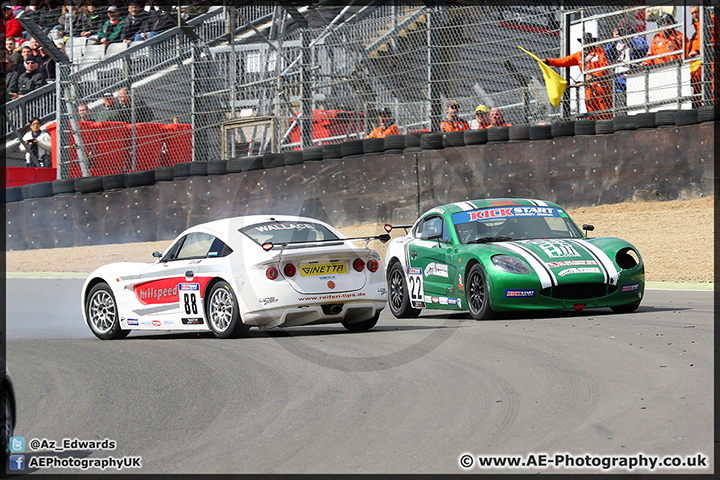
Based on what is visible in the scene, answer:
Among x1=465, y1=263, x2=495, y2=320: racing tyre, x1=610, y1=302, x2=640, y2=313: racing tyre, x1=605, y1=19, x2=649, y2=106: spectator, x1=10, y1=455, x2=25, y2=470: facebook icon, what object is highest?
x1=605, y1=19, x2=649, y2=106: spectator

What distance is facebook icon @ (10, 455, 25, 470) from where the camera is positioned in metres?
4.72

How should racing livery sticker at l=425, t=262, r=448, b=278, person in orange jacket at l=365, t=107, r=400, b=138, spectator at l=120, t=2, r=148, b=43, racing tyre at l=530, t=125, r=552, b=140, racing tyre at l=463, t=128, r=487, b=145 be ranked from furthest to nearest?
spectator at l=120, t=2, r=148, b=43
person in orange jacket at l=365, t=107, r=400, b=138
racing tyre at l=463, t=128, r=487, b=145
racing tyre at l=530, t=125, r=552, b=140
racing livery sticker at l=425, t=262, r=448, b=278

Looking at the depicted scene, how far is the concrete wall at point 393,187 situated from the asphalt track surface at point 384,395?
21.2ft

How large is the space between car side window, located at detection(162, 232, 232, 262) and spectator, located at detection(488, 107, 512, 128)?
332 inches

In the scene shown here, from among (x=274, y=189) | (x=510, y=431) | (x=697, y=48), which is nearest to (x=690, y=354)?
(x=510, y=431)

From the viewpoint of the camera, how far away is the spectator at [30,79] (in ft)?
84.9

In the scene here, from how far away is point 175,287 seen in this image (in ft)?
32.0

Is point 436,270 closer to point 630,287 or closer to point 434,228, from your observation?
point 434,228

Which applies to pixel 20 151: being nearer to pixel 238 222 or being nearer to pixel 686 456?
pixel 238 222

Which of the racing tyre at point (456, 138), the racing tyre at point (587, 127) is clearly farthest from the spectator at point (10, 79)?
the racing tyre at point (587, 127)

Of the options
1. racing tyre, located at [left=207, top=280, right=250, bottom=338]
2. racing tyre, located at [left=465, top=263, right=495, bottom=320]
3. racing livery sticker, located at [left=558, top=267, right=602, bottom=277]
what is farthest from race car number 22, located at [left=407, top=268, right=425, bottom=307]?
racing tyre, located at [left=207, top=280, right=250, bottom=338]

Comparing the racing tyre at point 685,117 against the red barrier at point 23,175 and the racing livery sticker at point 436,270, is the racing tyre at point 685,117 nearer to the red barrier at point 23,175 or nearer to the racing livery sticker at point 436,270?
the racing livery sticker at point 436,270

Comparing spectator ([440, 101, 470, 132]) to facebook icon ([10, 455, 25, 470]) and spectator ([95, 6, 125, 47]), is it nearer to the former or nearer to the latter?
spectator ([95, 6, 125, 47])

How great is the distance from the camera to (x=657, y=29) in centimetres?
1650
